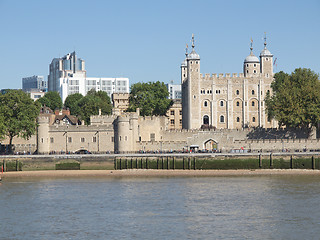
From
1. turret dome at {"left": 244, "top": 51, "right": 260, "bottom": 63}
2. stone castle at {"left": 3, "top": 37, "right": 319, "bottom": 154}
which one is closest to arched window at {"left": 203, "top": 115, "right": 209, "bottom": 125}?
stone castle at {"left": 3, "top": 37, "right": 319, "bottom": 154}

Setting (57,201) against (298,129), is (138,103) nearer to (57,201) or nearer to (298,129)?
(298,129)

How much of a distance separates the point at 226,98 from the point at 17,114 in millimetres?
38742

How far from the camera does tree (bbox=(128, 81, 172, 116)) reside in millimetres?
114137

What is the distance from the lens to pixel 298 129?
9388cm

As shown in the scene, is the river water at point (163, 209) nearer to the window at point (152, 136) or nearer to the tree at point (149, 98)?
the window at point (152, 136)

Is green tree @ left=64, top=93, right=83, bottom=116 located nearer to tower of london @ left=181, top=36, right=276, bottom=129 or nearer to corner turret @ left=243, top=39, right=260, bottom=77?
tower of london @ left=181, top=36, right=276, bottom=129

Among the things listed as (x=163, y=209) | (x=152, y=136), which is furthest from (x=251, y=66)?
(x=163, y=209)

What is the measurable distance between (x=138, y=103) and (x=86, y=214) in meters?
66.4

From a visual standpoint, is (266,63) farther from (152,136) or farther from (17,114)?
(17,114)

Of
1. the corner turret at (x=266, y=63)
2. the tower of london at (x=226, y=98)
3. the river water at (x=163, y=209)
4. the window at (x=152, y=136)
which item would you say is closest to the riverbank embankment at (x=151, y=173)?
the river water at (x=163, y=209)

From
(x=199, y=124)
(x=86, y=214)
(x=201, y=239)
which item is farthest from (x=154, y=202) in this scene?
(x=199, y=124)

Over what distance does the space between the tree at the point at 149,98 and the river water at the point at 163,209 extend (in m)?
43.8

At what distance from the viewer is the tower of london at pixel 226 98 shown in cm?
11238

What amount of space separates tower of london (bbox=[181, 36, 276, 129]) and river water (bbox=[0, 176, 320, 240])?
4234 centimetres
